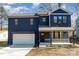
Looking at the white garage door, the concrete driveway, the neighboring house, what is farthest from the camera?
the white garage door

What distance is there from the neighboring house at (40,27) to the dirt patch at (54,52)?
273 millimetres

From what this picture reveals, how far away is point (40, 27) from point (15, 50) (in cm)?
115

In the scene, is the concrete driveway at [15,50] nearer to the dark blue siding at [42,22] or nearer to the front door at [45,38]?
the front door at [45,38]

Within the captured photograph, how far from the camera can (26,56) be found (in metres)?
9.80

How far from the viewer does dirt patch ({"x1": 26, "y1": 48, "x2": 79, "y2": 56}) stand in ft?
32.3

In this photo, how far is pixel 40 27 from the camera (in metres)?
10.1

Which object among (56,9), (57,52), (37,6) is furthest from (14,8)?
(57,52)

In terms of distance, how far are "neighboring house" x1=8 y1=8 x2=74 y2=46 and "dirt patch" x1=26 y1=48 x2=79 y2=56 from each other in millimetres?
273

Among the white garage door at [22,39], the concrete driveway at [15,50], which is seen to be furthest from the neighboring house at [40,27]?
the concrete driveway at [15,50]

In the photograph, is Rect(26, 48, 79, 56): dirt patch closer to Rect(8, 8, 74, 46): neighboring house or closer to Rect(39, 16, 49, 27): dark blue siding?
Rect(8, 8, 74, 46): neighboring house

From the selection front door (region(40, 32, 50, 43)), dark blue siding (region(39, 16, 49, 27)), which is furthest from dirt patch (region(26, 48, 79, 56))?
dark blue siding (region(39, 16, 49, 27))

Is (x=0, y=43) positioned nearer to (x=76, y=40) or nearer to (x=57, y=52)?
(x=57, y=52)

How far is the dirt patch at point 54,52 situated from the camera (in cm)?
986

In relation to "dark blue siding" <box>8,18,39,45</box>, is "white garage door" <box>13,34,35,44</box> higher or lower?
lower
